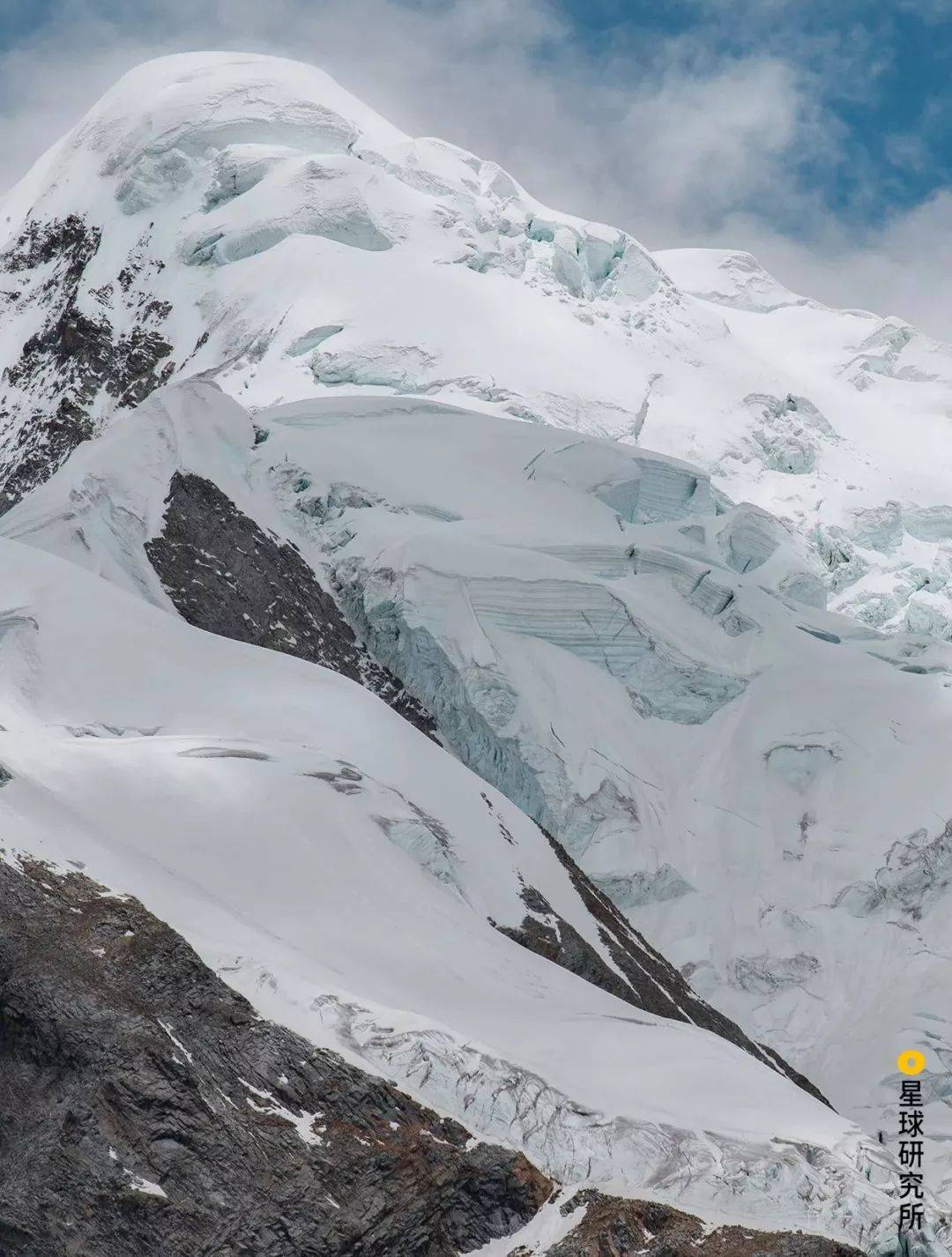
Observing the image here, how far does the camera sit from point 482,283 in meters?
103

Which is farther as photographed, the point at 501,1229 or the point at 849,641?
the point at 849,641

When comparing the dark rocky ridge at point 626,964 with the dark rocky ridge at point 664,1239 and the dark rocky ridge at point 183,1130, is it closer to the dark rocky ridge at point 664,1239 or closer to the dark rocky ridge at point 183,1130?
the dark rocky ridge at point 183,1130

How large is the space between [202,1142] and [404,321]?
2849 inches

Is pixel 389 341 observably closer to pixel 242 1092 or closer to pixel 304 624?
pixel 304 624

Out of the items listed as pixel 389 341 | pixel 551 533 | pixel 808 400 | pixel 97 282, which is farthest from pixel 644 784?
pixel 97 282

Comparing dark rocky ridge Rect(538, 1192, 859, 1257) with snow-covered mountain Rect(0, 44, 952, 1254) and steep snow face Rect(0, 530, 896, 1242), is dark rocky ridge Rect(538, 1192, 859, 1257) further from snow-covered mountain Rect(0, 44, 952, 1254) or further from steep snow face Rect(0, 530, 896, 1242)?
steep snow face Rect(0, 530, 896, 1242)

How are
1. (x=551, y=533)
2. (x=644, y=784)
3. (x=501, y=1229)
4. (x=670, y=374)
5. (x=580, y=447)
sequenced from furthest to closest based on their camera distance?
(x=670, y=374) → (x=580, y=447) → (x=551, y=533) → (x=644, y=784) → (x=501, y=1229)

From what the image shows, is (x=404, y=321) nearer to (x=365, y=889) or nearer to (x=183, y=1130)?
(x=365, y=889)

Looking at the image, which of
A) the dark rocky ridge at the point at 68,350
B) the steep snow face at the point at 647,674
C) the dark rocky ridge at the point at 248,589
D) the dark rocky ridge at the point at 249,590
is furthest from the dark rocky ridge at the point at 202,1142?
the dark rocky ridge at the point at 68,350

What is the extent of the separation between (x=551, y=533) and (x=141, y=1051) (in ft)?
157

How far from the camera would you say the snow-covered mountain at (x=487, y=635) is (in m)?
32.4

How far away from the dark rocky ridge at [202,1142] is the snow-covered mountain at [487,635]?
668mm

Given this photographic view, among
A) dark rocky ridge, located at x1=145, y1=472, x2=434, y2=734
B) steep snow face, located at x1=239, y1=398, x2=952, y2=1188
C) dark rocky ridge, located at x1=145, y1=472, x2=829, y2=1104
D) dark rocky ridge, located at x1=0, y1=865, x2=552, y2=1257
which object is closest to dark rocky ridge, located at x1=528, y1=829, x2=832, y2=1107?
dark rocky ridge, located at x1=145, y1=472, x2=829, y2=1104

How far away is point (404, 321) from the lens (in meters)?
95.2
